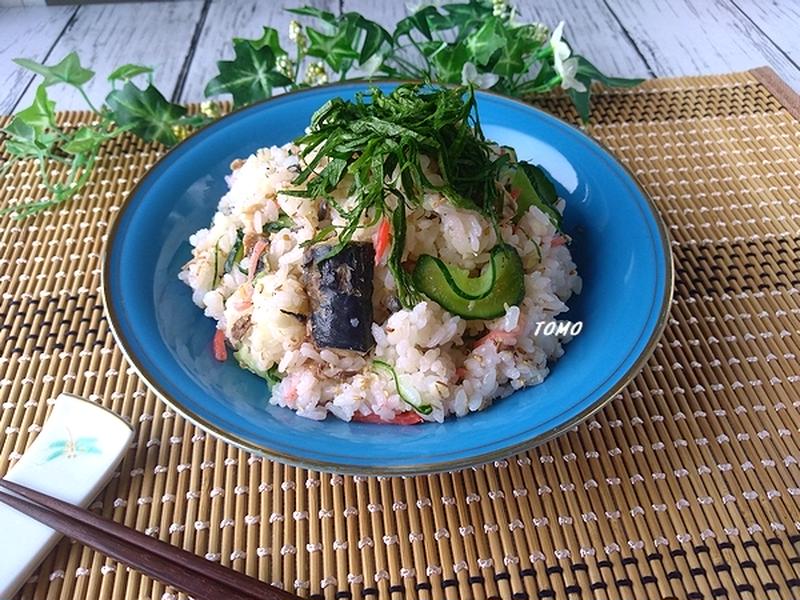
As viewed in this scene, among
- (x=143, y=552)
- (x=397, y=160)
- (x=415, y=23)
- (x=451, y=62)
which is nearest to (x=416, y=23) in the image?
(x=415, y=23)

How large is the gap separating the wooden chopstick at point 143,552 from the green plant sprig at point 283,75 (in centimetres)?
120

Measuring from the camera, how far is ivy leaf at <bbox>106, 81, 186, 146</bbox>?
256 centimetres

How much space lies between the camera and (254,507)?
158 cm

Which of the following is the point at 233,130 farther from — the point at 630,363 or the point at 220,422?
the point at 630,363

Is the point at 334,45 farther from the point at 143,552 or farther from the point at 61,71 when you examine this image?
the point at 143,552

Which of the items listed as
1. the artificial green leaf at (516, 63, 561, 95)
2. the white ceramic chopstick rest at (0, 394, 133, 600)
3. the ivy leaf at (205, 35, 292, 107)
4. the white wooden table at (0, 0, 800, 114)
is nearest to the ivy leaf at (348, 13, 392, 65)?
the ivy leaf at (205, 35, 292, 107)

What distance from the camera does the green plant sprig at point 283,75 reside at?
2543mm

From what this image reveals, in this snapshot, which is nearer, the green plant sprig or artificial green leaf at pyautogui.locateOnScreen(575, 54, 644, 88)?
the green plant sprig

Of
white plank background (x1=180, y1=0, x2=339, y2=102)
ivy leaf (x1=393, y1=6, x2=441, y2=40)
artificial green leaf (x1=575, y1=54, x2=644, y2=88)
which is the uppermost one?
ivy leaf (x1=393, y1=6, x2=441, y2=40)

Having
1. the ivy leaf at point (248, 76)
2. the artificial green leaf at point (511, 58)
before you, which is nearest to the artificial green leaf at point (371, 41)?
the ivy leaf at point (248, 76)

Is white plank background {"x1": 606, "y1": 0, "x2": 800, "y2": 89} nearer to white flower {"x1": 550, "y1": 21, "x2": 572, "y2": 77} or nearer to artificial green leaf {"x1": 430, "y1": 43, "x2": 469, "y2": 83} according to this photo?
white flower {"x1": 550, "y1": 21, "x2": 572, "y2": 77}

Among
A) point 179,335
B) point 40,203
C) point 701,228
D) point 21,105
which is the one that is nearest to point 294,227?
point 179,335

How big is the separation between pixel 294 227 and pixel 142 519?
0.77 metres

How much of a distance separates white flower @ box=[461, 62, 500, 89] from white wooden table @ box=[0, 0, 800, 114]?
87 cm
